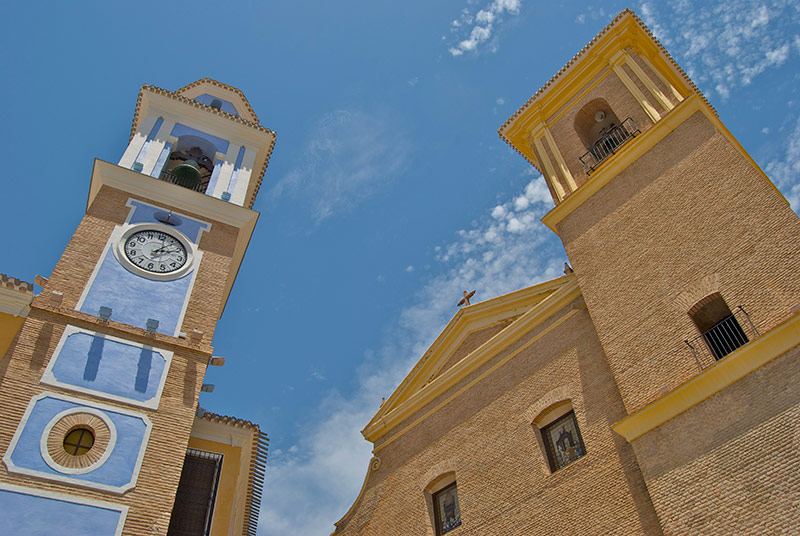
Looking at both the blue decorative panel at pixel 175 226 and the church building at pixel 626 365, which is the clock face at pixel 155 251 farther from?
the church building at pixel 626 365

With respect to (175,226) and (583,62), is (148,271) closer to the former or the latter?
(175,226)

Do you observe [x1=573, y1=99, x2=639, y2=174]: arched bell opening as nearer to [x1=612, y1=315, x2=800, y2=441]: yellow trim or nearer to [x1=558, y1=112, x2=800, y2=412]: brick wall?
[x1=558, y1=112, x2=800, y2=412]: brick wall

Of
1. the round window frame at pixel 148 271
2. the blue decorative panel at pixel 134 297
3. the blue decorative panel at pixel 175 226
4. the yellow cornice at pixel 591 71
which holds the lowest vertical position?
the blue decorative panel at pixel 134 297

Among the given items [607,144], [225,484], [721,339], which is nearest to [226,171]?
[225,484]

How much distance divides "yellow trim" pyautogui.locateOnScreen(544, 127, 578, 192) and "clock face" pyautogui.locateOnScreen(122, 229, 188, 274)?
959cm

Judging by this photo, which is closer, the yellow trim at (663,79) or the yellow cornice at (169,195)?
the yellow trim at (663,79)

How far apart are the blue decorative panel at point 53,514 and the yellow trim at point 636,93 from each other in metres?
13.6

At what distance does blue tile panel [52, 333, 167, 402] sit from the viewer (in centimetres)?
1157

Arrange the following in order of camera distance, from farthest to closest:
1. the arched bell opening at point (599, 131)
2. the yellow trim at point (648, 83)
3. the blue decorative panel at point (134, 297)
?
the arched bell opening at point (599, 131), the yellow trim at point (648, 83), the blue decorative panel at point (134, 297)

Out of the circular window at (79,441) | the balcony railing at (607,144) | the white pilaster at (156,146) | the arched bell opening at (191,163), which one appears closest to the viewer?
the circular window at (79,441)

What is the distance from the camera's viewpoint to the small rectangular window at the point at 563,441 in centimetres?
1153

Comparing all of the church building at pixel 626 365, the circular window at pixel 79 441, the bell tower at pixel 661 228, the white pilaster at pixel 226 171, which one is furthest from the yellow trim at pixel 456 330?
A: the circular window at pixel 79 441

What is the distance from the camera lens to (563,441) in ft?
38.9

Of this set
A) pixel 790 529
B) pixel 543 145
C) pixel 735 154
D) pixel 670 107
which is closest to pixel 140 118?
pixel 543 145
